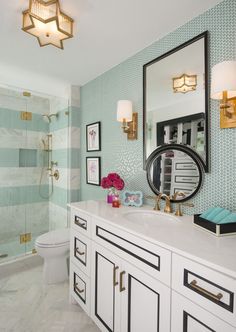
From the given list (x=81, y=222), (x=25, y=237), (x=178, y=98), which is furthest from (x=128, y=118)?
(x=25, y=237)

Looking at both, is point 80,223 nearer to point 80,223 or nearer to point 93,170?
point 80,223

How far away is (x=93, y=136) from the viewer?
2631 millimetres

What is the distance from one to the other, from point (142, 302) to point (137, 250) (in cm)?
29

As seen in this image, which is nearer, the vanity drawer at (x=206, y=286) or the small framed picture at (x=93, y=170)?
the vanity drawer at (x=206, y=286)

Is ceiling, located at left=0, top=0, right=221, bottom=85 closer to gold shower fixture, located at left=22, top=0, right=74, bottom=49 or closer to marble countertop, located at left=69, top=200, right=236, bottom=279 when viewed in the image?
gold shower fixture, located at left=22, top=0, right=74, bottom=49

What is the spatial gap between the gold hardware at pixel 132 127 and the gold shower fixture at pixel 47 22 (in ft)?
2.85

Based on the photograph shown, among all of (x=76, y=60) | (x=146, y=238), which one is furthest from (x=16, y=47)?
(x=146, y=238)

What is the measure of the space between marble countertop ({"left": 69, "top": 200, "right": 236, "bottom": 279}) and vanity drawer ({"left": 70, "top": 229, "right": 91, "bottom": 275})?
0.34 metres

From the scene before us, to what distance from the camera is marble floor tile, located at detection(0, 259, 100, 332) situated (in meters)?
1.65

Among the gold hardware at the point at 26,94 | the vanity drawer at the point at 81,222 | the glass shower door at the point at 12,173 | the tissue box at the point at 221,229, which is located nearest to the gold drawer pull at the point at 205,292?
the tissue box at the point at 221,229

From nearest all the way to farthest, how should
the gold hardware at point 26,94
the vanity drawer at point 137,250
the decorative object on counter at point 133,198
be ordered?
the vanity drawer at point 137,250, the decorative object on counter at point 133,198, the gold hardware at point 26,94

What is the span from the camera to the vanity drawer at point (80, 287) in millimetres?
1670

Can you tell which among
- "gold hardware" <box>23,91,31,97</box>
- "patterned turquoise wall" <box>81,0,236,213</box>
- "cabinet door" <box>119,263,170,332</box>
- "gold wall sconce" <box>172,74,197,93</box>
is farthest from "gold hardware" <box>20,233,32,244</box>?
"gold wall sconce" <box>172,74,197,93</box>

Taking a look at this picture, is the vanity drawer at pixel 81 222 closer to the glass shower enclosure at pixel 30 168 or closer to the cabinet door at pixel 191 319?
the cabinet door at pixel 191 319
